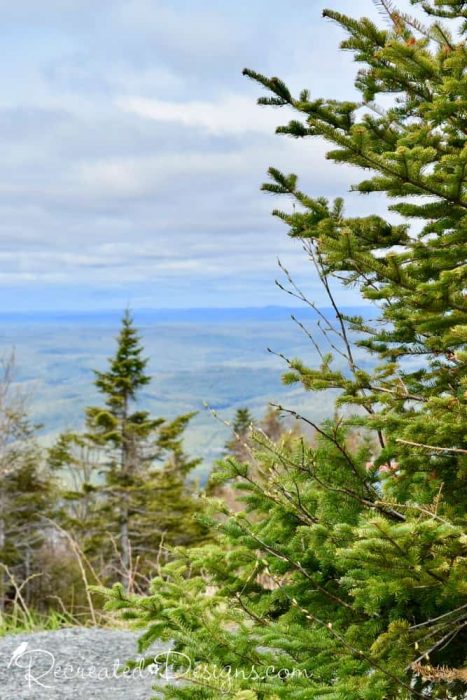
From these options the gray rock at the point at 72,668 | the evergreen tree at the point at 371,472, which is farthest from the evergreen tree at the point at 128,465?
the evergreen tree at the point at 371,472

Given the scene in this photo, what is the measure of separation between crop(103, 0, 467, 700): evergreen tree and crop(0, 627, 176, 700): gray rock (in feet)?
7.97

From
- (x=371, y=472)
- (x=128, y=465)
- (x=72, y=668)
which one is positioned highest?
(x=371, y=472)

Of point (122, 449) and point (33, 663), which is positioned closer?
point (33, 663)

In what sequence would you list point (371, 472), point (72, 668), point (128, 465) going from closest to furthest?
point (371, 472), point (72, 668), point (128, 465)

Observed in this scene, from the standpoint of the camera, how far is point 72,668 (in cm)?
680

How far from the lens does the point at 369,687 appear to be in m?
2.78

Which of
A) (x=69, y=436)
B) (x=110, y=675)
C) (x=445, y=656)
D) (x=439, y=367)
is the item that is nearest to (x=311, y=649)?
(x=445, y=656)

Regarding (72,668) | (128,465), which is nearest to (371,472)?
(72,668)

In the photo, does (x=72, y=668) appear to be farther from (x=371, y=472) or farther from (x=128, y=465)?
(x=128, y=465)

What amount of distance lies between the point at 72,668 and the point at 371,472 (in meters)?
4.74

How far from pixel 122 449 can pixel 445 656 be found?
3077 cm

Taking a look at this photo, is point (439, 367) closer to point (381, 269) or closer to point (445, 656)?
point (381, 269)

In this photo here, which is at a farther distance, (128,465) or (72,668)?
(128,465)

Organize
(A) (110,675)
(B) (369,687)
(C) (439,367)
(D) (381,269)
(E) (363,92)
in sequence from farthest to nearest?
1. (A) (110,675)
2. (E) (363,92)
3. (C) (439,367)
4. (D) (381,269)
5. (B) (369,687)
